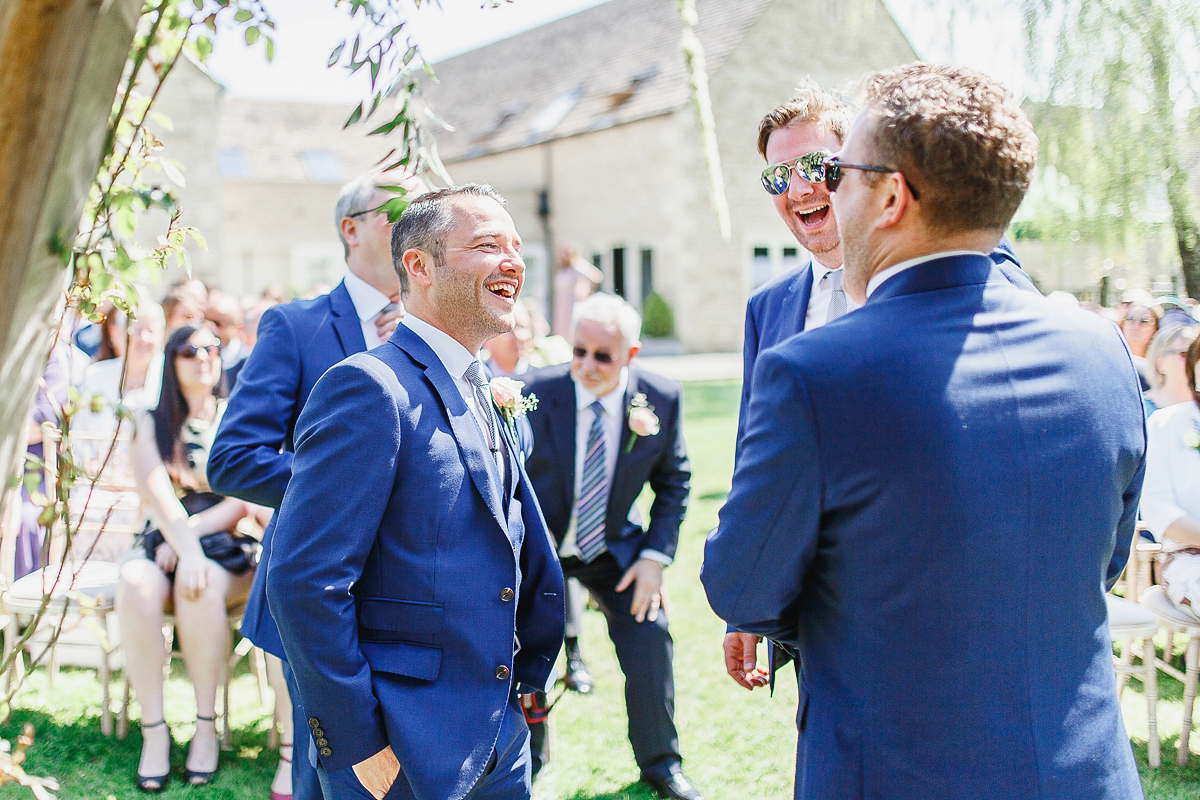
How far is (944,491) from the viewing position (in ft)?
5.15

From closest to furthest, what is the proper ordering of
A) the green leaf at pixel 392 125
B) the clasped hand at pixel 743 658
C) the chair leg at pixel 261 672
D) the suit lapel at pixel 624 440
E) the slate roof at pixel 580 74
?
the green leaf at pixel 392 125 < the clasped hand at pixel 743 658 < the suit lapel at pixel 624 440 < the chair leg at pixel 261 672 < the slate roof at pixel 580 74

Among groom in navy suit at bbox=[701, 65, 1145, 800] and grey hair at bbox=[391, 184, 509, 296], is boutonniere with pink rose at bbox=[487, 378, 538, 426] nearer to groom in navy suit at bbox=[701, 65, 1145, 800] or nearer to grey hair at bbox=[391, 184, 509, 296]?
grey hair at bbox=[391, 184, 509, 296]

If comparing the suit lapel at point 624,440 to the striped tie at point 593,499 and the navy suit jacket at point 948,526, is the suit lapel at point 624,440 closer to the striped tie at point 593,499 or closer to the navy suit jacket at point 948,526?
the striped tie at point 593,499

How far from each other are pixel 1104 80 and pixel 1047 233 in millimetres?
2083

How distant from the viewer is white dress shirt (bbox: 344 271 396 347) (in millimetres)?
3252

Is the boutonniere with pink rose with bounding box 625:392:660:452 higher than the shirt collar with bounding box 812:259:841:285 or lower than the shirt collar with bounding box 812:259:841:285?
lower

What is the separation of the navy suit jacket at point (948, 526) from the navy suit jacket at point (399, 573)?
2.61 feet

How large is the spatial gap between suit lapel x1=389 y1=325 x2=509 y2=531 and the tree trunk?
112 cm

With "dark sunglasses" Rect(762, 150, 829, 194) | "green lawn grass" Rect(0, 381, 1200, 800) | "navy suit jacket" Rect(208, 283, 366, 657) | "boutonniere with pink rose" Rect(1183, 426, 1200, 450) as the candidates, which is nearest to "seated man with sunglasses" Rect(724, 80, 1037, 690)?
"dark sunglasses" Rect(762, 150, 829, 194)

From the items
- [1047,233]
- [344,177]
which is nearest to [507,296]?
[1047,233]

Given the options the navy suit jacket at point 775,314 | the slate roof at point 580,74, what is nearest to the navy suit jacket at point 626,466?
the navy suit jacket at point 775,314

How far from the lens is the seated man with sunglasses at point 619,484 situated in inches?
165

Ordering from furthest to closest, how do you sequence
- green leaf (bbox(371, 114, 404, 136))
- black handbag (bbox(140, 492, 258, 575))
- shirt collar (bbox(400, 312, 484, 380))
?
black handbag (bbox(140, 492, 258, 575)) → shirt collar (bbox(400, 312, 484, 380)) → green leaf (bbox(371, 114, 404, 136))

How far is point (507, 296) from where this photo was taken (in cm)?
250
